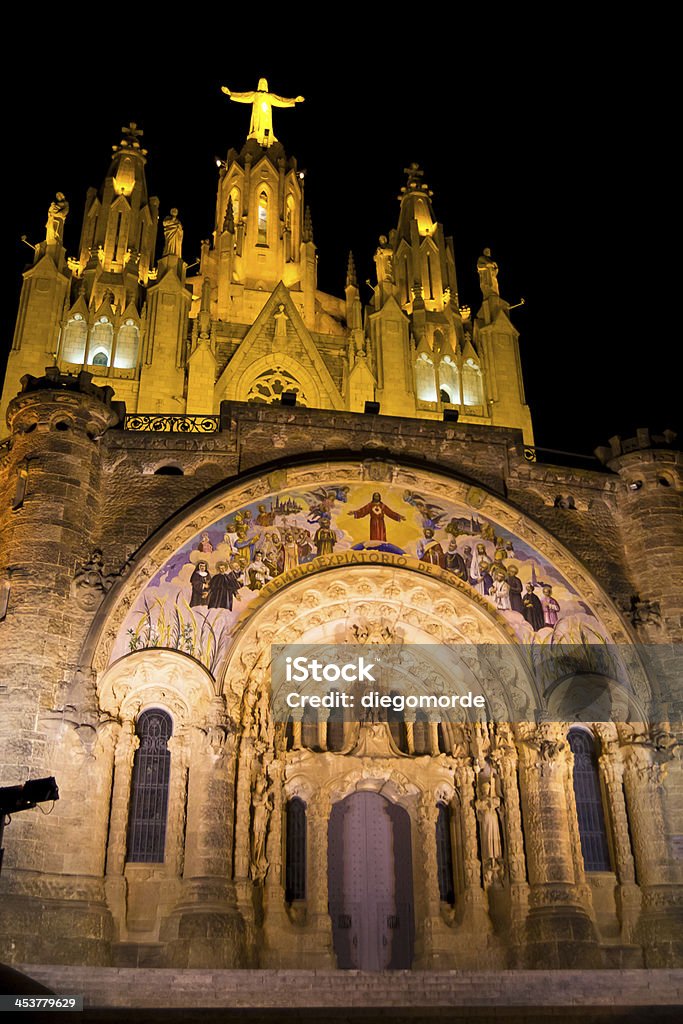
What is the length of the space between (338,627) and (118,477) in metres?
5.45

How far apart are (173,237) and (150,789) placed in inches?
818

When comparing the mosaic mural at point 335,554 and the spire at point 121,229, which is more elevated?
the spire at point 121,229

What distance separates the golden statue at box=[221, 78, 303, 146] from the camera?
4075 cm

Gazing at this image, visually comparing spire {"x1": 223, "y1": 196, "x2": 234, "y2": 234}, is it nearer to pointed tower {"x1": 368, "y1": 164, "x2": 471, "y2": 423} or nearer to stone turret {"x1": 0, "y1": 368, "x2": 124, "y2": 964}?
pointed tower {"x1": 368, "y1": 164, "x2": 471, "y2": 423}

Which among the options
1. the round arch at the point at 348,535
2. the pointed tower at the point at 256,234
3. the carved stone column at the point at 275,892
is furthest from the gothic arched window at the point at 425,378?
the carved stone column at the point at 275,892

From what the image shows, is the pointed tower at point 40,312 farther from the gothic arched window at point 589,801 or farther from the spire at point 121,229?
the gothic arched window at point 589,801

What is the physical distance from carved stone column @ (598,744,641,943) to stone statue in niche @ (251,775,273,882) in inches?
256

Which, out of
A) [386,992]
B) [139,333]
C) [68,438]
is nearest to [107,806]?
[386,992]

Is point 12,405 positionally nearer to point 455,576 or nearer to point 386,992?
point 455,576

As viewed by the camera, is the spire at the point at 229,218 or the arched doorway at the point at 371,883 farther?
the spire at the point at 229,218

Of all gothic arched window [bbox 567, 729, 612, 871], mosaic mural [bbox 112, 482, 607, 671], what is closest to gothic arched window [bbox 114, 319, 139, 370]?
mosaic mural [bbox 112, 482, 607, 671]

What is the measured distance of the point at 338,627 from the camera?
64.6 ft

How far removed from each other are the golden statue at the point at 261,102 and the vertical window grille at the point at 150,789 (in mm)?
30434

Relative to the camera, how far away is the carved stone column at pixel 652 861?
16547mm
